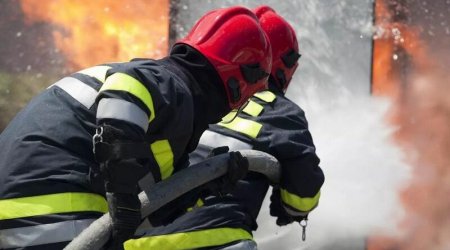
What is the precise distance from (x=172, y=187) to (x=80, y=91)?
0.47 metres

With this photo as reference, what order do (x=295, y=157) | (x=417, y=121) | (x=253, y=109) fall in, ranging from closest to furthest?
(x=295, y=157)
(x=253, y=109)
(x=417, y=121)

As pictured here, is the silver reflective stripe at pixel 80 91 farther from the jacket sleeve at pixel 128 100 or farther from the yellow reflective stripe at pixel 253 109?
the yellow reflective stripe at pixel 253 109

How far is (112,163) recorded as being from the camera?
2.37 metres

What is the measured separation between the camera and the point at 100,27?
7770 millimetres

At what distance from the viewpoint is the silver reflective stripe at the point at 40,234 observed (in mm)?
2508

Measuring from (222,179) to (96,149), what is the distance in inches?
31.5

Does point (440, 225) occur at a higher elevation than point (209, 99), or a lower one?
lower

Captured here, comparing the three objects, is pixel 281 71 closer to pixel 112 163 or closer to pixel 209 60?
pixel 209 60

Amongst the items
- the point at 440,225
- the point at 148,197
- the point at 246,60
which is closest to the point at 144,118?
the point at 148,197

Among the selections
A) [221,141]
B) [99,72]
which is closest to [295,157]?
[221,141]

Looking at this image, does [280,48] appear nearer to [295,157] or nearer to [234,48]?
[295,157]

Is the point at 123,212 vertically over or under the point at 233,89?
under

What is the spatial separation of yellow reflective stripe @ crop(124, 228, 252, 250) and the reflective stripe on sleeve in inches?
28.0

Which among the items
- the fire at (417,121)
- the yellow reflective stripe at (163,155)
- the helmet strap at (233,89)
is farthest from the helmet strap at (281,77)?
the fire at (417,121)
